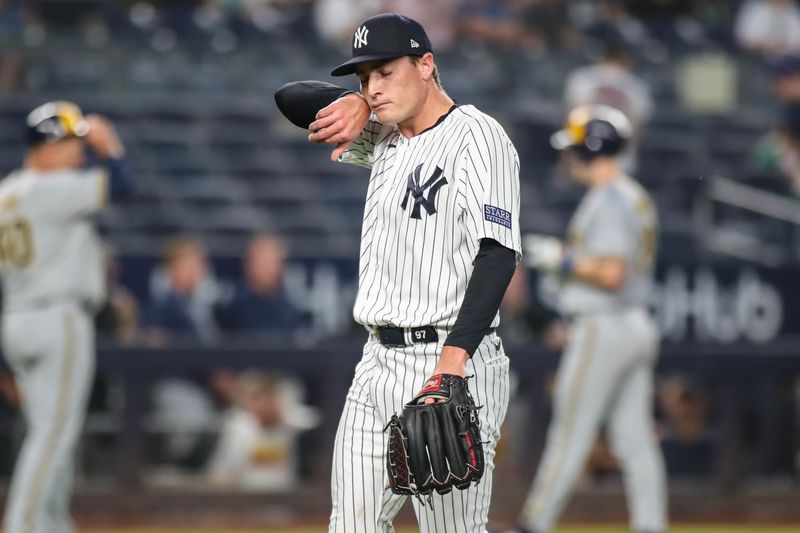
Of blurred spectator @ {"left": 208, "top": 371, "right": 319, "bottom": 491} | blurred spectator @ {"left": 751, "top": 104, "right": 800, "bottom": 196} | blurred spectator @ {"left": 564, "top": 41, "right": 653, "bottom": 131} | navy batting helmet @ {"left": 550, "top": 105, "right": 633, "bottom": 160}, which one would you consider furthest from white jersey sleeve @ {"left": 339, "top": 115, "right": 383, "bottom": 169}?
blurred spectator @ {"left": 751, "top": 104, "right": 800, "bottom": 196}

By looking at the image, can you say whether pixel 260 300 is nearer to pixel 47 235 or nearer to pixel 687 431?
pixel 47 235

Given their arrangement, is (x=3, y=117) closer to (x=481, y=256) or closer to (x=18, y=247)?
(x=18, y=247)

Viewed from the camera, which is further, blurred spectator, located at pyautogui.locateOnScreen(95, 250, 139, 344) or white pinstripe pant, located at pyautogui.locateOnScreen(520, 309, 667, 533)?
blurred spectator, located at pyautogui.locateOnScreen(95, 250, 139, 344)

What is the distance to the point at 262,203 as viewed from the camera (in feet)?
35.0

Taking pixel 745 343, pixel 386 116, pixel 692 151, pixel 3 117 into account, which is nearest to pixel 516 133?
pixel 692 151

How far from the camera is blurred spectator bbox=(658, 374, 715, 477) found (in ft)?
27.7

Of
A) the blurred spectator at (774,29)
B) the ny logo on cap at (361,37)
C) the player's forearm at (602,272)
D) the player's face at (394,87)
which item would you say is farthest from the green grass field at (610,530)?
the blurred spectator at (774,29)

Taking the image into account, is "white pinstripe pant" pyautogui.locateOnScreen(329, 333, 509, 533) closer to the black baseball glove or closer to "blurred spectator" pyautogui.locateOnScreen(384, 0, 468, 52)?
the black baseball glove

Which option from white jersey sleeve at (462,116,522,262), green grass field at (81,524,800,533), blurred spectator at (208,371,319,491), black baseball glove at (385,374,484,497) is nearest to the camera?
black baseball glove at (385,374,484,497)

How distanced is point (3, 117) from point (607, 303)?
5931 mm

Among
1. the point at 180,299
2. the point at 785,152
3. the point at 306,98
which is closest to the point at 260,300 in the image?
the point at 180,299

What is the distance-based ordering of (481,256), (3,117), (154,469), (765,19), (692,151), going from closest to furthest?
(481,256)
(154,469)
(3,117)
(692,151)
(765,19)

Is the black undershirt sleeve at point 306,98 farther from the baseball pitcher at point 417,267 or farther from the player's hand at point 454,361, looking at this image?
the player's hand at point 454,361

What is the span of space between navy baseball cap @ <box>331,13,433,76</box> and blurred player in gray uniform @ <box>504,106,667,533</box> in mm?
3033
